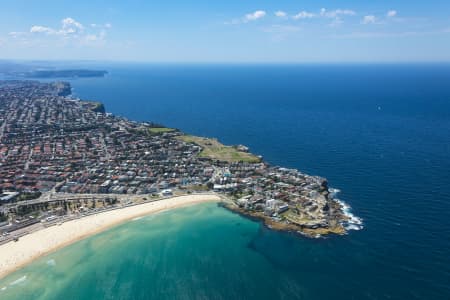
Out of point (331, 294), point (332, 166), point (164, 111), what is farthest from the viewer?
point (164, 111)

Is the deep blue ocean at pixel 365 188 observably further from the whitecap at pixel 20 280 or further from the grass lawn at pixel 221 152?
the whitecap at pixel 20 280

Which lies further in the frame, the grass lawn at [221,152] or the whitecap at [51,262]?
the grass lawn at [221,152]

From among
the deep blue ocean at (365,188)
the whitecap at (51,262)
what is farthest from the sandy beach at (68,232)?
the deep blue ocean at (365,188)

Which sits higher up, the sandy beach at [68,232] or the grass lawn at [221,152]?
the grass lawn at [221,152]

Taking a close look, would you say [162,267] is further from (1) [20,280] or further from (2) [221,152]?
(2) [221,152]

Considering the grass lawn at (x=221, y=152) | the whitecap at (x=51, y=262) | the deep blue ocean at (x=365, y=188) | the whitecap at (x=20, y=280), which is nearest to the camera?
the deep blue ocean at (x=365, y=188)

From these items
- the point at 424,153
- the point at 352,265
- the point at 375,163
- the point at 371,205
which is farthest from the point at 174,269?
the point at 424,153

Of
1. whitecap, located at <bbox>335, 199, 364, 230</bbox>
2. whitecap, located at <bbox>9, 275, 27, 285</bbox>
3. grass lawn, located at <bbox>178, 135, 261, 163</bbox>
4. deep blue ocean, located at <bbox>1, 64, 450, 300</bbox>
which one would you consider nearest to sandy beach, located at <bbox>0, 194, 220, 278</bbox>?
whitecap, located at <bbox>9, 275, 27, 285</bbox>

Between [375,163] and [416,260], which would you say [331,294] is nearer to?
[416,260]
